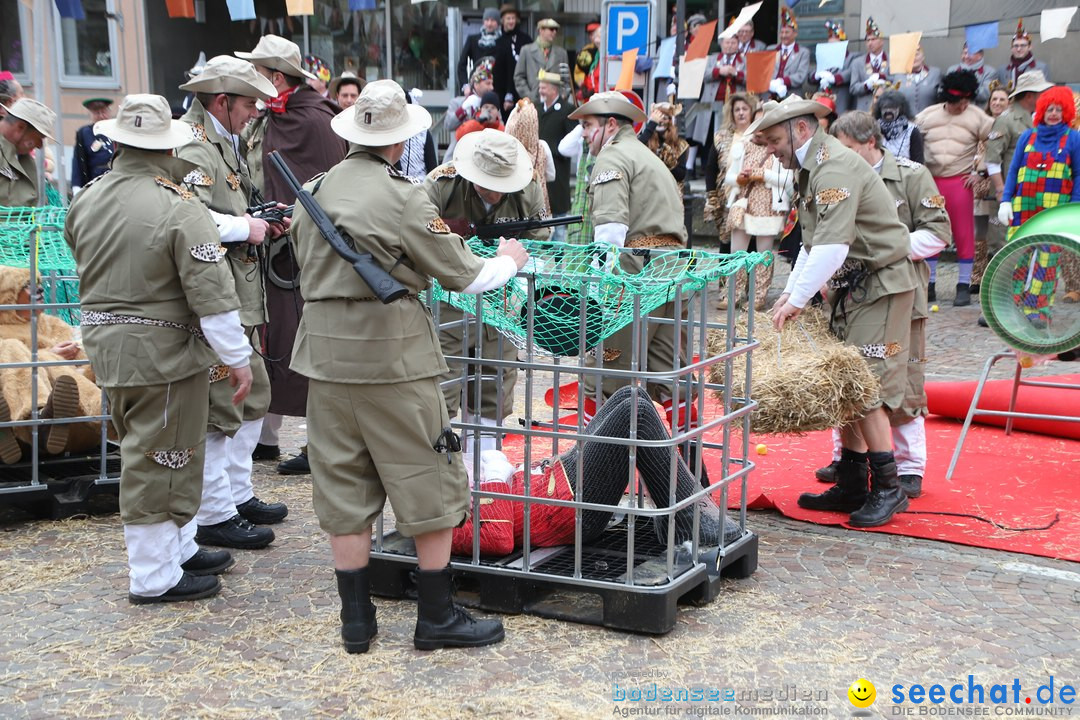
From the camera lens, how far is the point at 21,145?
23.2ft

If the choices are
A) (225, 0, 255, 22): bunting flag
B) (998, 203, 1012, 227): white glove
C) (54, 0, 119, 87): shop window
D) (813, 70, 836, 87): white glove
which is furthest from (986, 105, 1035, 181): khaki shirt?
(54, 0, 119, 87): shop window

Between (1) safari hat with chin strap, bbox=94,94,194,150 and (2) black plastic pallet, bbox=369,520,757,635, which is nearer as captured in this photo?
(2) black plastic pallet, bbox=369,520,757,635

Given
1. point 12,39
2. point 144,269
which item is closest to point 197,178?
point 144,269

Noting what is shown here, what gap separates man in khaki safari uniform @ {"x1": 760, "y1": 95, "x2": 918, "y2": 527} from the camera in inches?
212

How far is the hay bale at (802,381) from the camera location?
5.12 metres

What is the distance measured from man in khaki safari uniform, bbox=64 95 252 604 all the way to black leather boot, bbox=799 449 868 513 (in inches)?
116

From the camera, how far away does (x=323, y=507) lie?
4164 mm

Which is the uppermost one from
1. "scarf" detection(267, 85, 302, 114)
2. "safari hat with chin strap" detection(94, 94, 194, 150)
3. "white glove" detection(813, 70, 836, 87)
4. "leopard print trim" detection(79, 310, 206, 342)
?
"white glove" detection(813, 70, 836, 87)

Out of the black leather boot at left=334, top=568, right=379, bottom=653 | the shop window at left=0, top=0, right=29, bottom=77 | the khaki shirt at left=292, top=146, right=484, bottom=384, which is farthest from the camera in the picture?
the shop window at left=0, top=0, right=29, bottom=77

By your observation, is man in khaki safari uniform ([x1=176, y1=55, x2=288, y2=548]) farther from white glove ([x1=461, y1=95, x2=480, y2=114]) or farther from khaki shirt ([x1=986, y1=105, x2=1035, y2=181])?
khaki shirt ([x1=986, y1=105, x2=1035, y2=181])

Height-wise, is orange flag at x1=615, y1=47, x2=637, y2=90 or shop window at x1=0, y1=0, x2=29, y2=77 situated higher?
shop window at x1=0, y1=0, x2=29, y2=77

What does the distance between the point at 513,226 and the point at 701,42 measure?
25.1ft

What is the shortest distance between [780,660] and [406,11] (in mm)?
16715

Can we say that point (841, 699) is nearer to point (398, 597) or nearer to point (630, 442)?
point (630, 442)
